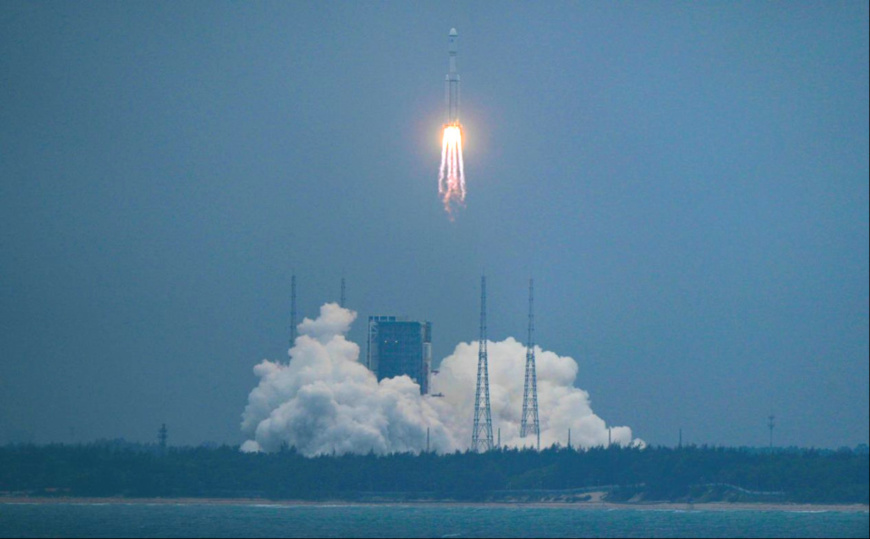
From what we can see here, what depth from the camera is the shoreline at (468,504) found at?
14300 centimetres

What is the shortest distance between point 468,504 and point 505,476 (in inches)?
155

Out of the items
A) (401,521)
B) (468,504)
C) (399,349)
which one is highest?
(399,349)

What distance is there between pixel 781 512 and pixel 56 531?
61.9m

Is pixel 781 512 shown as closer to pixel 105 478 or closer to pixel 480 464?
pixel 480 464

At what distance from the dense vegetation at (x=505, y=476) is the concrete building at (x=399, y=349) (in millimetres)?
8837

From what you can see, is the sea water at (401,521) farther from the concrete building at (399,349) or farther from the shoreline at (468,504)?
the concrete building at (399,349)

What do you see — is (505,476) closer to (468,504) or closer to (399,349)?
(468,504)

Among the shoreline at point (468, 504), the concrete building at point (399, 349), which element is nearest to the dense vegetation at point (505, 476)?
the shoreline at point (468, 504)

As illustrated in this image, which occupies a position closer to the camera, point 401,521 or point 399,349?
point 401,521

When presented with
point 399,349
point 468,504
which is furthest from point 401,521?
point 399,349

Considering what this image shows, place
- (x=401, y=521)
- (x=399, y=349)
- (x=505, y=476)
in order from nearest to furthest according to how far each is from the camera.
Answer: (x=401, y=521) → (x=505, y=476) → (x=399, y=349)

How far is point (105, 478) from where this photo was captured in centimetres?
15388

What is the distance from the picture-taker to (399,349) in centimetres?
15475

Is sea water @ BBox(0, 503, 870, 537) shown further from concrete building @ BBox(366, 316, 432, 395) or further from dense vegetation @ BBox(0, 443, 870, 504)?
concrete building @ BBox(366, 316, 432, 395)
